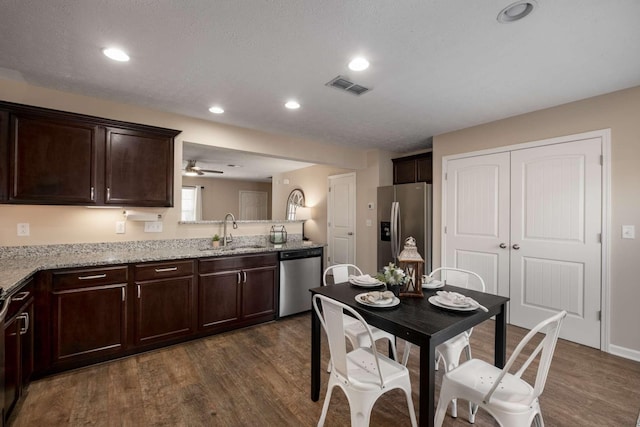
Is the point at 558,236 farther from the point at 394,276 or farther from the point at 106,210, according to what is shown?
the point at 106,210

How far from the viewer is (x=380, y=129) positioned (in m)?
3.80

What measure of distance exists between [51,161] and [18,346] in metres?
1.47

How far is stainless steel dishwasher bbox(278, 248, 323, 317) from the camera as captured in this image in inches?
142

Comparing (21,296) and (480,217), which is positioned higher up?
(480,217)

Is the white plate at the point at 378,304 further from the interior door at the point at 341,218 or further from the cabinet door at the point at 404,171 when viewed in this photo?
the interior door at the point at 341,218

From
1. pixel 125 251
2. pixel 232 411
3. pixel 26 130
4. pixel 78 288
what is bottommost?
pixel 232 411

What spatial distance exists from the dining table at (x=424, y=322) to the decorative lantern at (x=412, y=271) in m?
0.05

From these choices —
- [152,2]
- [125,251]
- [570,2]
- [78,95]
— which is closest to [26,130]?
[78,95]

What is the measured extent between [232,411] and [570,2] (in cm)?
309

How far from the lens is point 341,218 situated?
5789mm

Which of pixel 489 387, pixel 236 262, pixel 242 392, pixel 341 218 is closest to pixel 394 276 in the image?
pixel 489 387

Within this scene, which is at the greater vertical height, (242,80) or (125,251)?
(242,80)

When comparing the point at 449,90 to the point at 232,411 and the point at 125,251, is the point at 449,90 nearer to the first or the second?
the point at 232,411

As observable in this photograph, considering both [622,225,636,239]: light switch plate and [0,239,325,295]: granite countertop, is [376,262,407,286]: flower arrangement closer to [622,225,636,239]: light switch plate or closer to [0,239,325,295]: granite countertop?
[0,239,325,295]: granite countertop
